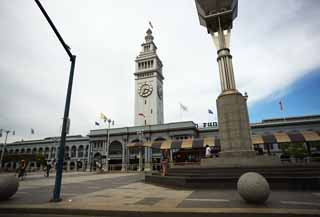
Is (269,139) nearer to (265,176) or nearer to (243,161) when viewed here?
(243,161)

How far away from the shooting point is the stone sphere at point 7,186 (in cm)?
863

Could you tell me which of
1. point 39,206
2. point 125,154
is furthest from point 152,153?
point 39,206

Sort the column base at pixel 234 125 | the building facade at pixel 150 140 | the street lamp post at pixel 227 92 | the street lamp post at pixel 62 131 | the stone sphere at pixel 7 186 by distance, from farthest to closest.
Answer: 1. the building facade at pixel 150 140
2. the street lamp post at pixel 227 92
3. the column base at pixel 234 125
4. the stone sphere at pixel 7 186
5. the street lamp post at pixel 62 131

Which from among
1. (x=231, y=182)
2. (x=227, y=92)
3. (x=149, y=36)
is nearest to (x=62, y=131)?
(x=231, y=182)

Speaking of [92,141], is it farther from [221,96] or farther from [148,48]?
[221,96]

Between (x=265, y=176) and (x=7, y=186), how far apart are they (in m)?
13.9

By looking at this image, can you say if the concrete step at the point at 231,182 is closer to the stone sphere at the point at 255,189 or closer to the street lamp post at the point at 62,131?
the stone sphere at the point at 255,189

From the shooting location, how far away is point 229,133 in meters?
17.1

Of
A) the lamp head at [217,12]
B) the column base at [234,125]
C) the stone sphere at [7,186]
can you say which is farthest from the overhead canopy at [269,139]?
the stone sphere at [7,186]

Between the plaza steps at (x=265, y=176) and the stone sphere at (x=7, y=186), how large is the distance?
28.9 feet

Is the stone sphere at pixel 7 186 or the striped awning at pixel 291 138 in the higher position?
the striped awning at pixel 291 138

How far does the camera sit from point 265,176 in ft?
39.3

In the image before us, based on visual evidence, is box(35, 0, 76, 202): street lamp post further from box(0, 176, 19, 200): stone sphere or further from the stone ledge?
the stone ledge

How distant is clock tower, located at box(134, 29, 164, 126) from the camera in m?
70.8
